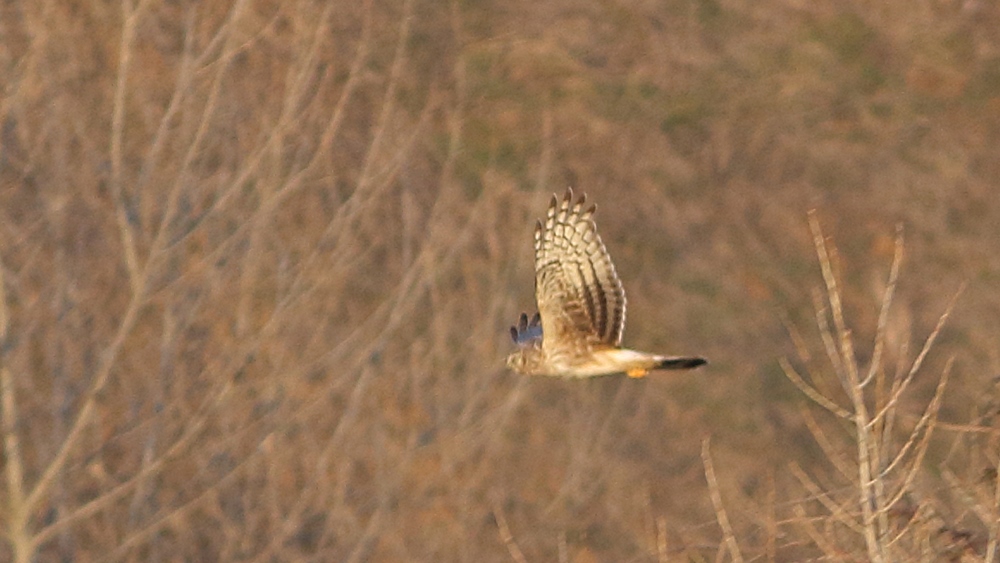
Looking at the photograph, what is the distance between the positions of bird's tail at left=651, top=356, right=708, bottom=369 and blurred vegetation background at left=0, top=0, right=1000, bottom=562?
408 mm

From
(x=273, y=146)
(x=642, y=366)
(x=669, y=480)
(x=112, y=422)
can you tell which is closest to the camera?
(x=642, y=366)

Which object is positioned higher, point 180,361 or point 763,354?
point 180,361

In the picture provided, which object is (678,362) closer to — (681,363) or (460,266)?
(681,363)

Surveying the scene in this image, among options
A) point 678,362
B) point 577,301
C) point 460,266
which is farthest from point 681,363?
point 460,266

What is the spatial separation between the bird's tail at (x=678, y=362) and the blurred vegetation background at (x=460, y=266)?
1.34 feet

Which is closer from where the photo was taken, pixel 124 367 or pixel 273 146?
pixel 273 146

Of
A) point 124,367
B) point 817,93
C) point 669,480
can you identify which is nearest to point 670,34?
point 817,93

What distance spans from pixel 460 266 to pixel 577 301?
8919mm

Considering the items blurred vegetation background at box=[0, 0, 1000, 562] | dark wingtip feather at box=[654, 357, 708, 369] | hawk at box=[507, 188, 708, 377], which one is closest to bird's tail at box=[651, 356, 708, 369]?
dark wingtip feather at box=[654, 357, 708, 369]

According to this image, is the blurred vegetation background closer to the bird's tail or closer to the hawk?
the bird's tail

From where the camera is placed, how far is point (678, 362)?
7.28 meters

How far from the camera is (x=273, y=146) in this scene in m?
11.6

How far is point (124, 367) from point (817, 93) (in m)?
11.6

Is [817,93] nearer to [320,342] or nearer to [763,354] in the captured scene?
[763,354]
